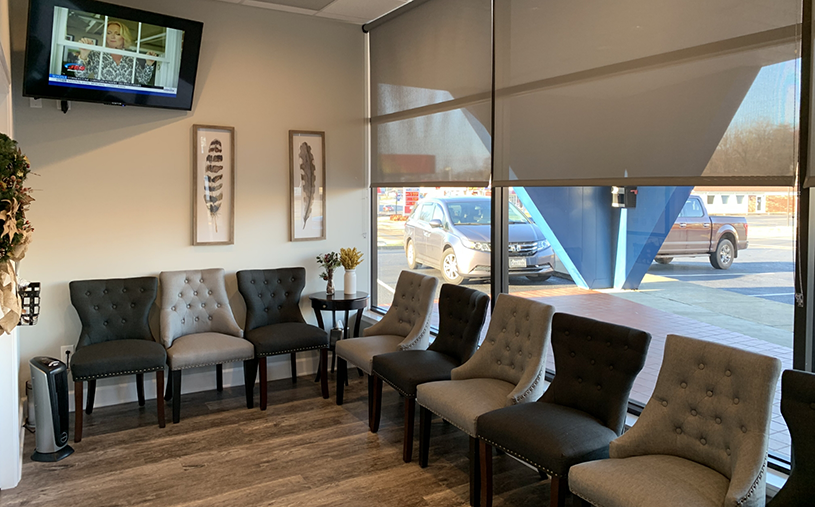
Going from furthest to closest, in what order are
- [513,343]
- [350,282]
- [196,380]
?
[350,282]
[196,380]
[513,343]

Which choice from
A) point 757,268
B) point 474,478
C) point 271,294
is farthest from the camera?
point 271,294

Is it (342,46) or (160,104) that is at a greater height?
(342,46)

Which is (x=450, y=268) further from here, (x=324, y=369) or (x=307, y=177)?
(x=307, y=177)

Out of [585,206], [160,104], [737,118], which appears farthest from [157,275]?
[737,118]

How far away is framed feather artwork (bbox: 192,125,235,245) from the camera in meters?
5.27

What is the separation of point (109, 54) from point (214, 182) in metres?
1.27

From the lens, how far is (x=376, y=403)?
444 cm

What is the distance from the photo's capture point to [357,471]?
384 cm

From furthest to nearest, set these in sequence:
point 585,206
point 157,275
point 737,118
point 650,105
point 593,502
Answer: point 157,275 → point 585,206 → point 650,105 → point 737,118 → point 593,502

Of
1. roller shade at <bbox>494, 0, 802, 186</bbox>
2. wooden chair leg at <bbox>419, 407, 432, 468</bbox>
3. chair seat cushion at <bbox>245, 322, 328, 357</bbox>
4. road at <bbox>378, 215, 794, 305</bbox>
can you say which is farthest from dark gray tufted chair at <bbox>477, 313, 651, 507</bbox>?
chair seat cushion at <bbox>245, 322, 328, 357</bbox>

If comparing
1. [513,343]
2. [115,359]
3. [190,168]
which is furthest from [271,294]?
[513,343]

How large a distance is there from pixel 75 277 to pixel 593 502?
13.5 feet

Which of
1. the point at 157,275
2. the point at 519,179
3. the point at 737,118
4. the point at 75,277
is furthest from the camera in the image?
the point at 157,275

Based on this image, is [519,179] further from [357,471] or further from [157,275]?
[157,275]
